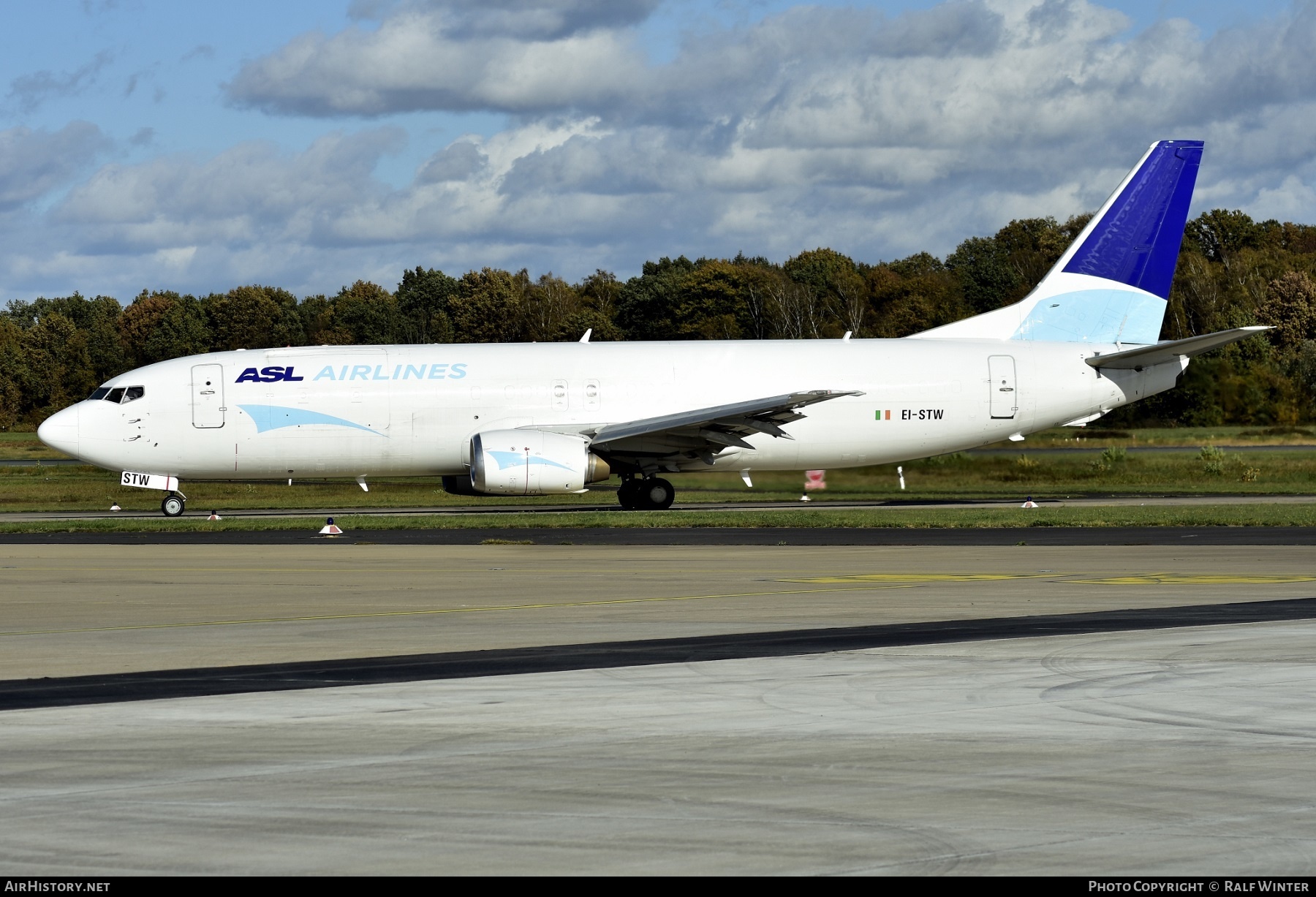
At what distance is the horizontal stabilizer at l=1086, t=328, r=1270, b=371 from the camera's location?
35156 millimetres

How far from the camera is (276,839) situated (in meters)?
6.43

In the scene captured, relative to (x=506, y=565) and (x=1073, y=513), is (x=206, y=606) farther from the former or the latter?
(x=1073, y=513)

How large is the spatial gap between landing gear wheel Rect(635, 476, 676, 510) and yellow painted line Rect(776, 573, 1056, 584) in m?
16.4

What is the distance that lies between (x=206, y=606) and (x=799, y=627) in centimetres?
727

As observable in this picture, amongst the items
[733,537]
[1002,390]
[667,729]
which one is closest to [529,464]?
[733,537]

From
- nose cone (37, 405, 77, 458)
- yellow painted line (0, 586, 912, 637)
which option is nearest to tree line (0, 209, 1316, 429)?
nose cone (37, 405, 77, 458)

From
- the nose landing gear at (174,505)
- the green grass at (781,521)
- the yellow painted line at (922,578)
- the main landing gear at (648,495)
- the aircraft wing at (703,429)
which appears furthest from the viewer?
the main landing gear at (648,495)

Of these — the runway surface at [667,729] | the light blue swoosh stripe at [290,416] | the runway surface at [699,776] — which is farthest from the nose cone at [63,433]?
the runway surface at [699,776]

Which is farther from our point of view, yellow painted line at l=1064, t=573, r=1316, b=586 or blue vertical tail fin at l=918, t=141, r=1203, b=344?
blue vertical tail fin at l=918, t=141, r=1203, b=344

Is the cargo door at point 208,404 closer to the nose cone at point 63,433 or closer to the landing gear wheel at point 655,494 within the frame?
the nose cone at point 63,433

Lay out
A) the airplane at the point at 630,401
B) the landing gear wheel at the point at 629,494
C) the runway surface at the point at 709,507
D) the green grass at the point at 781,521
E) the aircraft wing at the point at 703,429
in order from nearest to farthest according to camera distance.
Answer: the green grass at the point at 781,521, the aircraft wing at the point at 703,429, the airplane at the point at 630,401, the runway surface at the point at 709,507, the landing gear wheel at the point at 629,494

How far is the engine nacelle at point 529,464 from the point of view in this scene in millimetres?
33906

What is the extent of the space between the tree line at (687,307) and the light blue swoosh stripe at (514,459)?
145 feet

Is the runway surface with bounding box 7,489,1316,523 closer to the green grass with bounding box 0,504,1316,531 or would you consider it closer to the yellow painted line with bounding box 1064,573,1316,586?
the green grass with bounding box 0,504,1316,531
